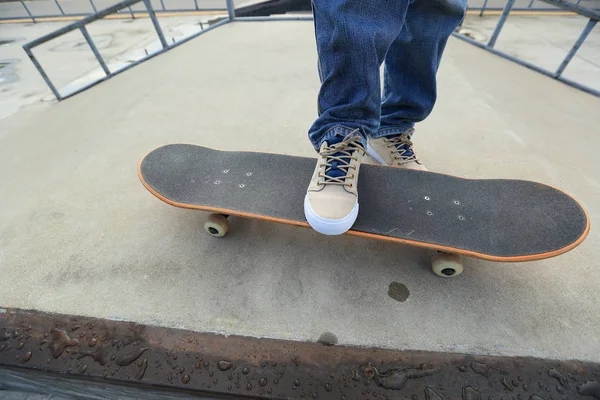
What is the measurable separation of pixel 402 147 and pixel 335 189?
0.63m

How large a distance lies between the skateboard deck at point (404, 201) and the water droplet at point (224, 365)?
0.54 m

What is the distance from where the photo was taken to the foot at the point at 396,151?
1.51 metres

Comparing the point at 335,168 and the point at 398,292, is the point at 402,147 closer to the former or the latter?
the point at 335,168

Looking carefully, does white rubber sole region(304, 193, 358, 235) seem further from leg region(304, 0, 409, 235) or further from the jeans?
the jeans

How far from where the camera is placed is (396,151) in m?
1.53

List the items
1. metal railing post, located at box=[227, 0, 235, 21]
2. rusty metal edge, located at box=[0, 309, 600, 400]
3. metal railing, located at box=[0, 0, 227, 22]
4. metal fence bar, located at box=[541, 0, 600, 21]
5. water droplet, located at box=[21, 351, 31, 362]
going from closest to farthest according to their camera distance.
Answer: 1. rusty metal edge, located at box=[0, 309, 600, 400]
2. water droplet, located at box=[21, 351, 31, 362]
3. metal fence bar, located at box=[541, 0, 600, 21]
4. metal railing post, located at box=[227, 0, 235, 21]
5. metal railing, located at box=[0, 0, 227, 22]

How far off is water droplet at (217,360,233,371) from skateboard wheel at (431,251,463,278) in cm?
85

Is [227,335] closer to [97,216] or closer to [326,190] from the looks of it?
[326,190]

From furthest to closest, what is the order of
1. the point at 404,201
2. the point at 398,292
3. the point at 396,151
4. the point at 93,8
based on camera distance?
the point at 93,8
the point at 396,151
the point at 404,201
the point at 398,292

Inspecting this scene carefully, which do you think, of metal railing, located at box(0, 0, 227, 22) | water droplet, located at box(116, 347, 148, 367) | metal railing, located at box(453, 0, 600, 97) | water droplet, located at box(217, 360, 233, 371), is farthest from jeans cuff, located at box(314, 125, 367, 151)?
metal railing, located at box(0, 0, 227, 22)

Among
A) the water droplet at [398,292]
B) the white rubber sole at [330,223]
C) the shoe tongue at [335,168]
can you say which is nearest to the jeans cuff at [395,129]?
the shoe tongue at [335,168]

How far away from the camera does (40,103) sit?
8.75 feet

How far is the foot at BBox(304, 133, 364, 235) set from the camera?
1074 mm

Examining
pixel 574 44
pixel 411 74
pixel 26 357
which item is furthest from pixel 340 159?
pixel 574 44
